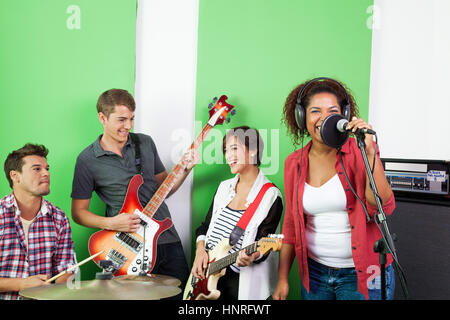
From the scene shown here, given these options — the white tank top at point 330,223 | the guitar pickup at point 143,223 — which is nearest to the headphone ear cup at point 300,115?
the white tank top at point 330,223

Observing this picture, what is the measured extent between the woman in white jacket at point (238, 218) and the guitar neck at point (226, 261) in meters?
0.03

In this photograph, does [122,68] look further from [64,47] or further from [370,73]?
[370,73]

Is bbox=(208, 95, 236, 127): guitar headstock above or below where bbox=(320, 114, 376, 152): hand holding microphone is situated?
above

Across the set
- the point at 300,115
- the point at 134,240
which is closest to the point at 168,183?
the point at 134,240

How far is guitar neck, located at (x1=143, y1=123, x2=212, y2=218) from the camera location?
2496 millimetres

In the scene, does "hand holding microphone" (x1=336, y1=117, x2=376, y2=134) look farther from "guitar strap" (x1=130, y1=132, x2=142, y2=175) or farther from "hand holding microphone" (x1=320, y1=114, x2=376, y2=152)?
"guitar strap" (x1=130, y1=132, x2=142, y2=175)

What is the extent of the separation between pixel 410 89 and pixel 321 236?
1.56m

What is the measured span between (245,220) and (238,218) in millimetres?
72

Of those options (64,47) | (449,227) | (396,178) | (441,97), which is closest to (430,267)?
(449,227)

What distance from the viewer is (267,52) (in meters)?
2.91

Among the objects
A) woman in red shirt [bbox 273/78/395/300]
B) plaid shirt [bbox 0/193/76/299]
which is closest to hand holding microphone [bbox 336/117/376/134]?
woman in red shirt [bbox 273/78/395/300]

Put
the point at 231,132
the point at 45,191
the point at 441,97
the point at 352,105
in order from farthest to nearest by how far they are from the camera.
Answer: the point at 441,97, the point at 231,132, the point at 45,191, the point at 352,105

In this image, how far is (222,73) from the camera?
291cm

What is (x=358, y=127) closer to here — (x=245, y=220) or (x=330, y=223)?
(x=330, y=223)
